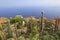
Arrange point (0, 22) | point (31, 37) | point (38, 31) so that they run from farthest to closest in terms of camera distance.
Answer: point (0, 22) < point (38, 31) < point (31, 37)

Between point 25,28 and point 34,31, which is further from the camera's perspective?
point 25,28

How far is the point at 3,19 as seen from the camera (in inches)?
334

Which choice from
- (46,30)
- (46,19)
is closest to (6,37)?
Answer: (46,30)

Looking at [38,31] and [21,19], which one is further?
[21,19]

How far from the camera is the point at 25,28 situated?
25.1 feet

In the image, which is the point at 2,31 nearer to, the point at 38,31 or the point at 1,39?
the point at 1,39

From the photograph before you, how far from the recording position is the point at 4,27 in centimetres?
746

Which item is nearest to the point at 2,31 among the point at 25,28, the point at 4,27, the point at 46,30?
the point at 4,27

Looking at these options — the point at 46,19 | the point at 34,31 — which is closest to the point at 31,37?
the point at 34,31

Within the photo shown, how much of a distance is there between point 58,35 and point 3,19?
79.7 inches

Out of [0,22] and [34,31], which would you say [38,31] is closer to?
[34,31]

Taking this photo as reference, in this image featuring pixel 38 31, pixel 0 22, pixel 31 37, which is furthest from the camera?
pixel 0 22

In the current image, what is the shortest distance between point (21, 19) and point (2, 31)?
1168 millimetres

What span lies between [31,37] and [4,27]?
3.16ft
